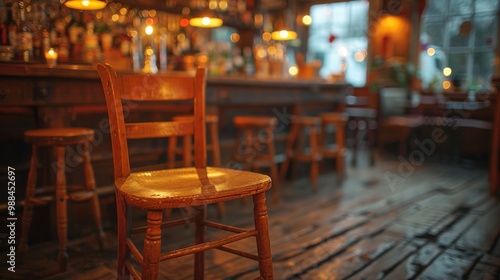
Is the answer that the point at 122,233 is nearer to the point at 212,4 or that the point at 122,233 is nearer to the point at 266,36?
the point at 212,4

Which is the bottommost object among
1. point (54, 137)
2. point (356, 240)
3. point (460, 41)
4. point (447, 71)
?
point (356, 240)

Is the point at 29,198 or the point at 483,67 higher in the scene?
the point at 483,67

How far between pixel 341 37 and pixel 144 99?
24.4 ft

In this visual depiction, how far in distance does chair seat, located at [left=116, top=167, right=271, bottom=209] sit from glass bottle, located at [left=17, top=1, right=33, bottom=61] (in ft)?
3.88

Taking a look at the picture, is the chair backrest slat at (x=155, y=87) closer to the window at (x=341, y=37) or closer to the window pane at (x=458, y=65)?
the window at (x=341, y=37)

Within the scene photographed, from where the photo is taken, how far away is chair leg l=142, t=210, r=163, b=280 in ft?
4.00

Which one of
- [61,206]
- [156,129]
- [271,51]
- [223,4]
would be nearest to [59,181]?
[61,206]

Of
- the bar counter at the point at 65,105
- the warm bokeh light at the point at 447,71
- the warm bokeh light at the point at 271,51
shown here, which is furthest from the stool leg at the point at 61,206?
the warm bokeh light at the point at 447,71

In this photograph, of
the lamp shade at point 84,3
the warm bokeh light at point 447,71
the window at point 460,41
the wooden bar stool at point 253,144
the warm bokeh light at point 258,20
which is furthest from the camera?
the warm bokeh light at point 447,71

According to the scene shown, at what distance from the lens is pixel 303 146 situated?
4.22 m

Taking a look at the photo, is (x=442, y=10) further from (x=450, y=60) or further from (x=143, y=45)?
(x=143, y=45)

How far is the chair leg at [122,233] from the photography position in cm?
149

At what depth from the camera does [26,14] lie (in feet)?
7.80

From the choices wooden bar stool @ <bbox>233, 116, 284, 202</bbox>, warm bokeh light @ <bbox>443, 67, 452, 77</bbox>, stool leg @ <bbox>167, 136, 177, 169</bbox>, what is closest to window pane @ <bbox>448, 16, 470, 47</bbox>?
warm bokeh light @ <bbox>443, 67, 452, 77</bbox>
